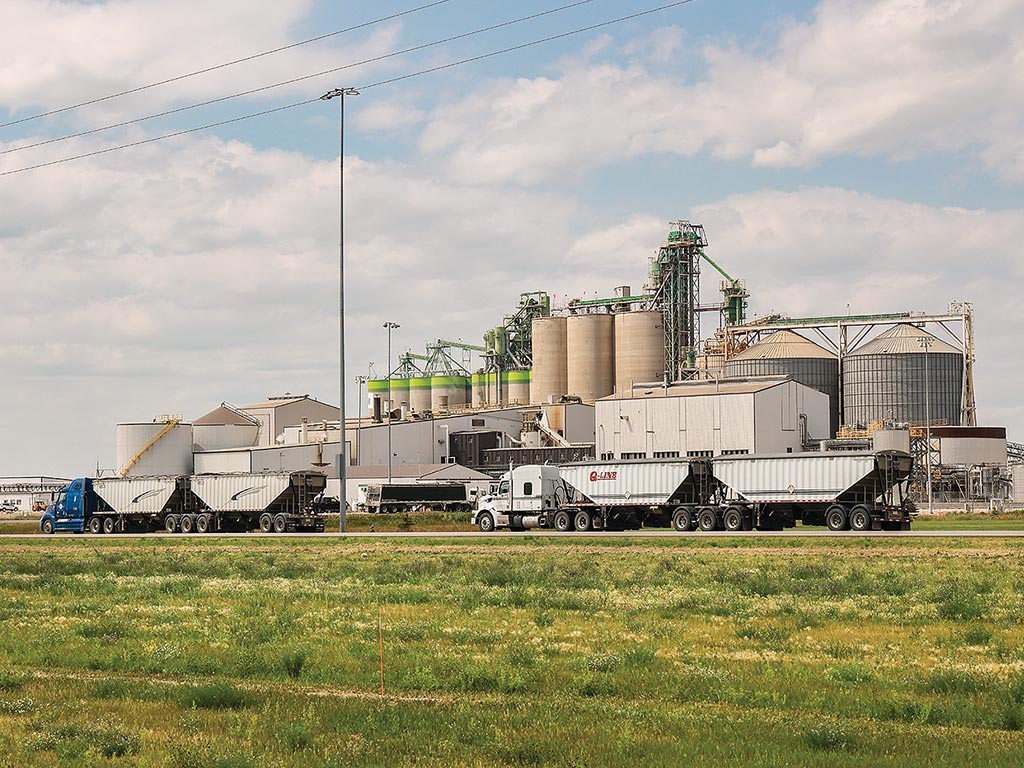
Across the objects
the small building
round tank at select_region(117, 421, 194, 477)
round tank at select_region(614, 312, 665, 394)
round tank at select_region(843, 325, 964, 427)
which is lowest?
the small building

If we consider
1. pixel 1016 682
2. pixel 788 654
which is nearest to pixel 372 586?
pixel 788 654

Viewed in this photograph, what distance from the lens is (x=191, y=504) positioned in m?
80.2

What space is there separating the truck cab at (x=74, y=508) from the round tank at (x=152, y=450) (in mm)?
39884

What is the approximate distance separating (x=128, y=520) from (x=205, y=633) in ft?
A: 214

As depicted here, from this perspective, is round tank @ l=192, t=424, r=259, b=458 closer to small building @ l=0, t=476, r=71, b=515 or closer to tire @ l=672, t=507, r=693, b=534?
small building @ l=0, t=476, r=71, b=515

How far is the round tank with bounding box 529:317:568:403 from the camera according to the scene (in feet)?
490

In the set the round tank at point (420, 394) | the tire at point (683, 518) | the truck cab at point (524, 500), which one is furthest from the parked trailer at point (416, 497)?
the round tank at point (420, 394)

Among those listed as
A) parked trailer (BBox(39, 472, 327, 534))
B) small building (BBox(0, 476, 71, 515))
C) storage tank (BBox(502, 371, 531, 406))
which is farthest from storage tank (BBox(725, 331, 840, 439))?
small building (BBox(0, 476, 71, 515))

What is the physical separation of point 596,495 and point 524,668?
49.1m

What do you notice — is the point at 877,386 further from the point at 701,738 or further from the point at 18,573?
the point at 701,738

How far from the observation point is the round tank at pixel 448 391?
562 ft

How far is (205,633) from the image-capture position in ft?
69.1

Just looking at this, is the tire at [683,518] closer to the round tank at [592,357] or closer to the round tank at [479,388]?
the round tank at [592,357]

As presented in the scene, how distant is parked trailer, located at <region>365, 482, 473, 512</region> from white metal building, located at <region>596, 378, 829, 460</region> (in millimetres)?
12423
